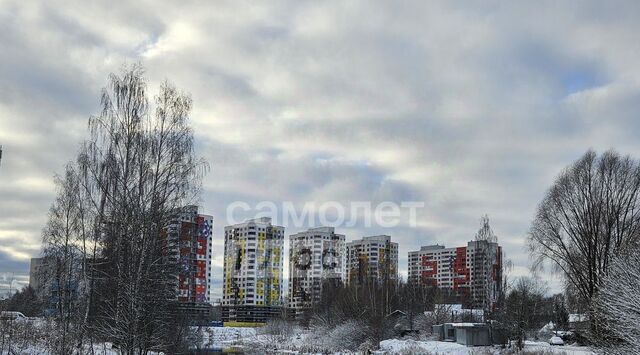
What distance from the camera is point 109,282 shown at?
76.6ft

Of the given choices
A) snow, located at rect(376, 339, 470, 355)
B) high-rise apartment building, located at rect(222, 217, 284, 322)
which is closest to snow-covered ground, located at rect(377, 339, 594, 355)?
snow, located at rect(376, 339, 470, 355)

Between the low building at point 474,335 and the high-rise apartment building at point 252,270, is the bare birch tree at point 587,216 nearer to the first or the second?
the low building at point 474,335

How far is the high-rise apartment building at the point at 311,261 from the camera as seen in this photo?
386 feet

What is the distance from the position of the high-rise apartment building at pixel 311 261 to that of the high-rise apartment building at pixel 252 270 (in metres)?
8.09

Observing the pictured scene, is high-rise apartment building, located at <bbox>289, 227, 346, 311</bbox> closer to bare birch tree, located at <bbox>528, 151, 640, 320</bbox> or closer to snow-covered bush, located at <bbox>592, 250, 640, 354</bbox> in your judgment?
bare birch tree, located at <bbox>528, 151, 640, 320</bbox>

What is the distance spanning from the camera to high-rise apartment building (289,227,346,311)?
4628 inches

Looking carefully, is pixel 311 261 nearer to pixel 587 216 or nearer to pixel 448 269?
pixel 448 269

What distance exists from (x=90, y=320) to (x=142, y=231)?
5085 millimetres

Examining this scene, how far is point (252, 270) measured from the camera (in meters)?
108

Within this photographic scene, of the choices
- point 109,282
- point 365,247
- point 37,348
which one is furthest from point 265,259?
point 109,282

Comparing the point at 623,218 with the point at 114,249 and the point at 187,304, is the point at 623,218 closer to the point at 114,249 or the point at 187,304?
the point at 187,304

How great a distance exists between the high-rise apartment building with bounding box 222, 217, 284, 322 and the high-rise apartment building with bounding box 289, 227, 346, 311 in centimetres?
809

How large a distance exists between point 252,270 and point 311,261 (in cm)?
1491

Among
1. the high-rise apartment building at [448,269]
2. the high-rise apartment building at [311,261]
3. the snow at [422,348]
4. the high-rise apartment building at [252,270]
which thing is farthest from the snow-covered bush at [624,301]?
the high-rise apartment building at [311,261]
